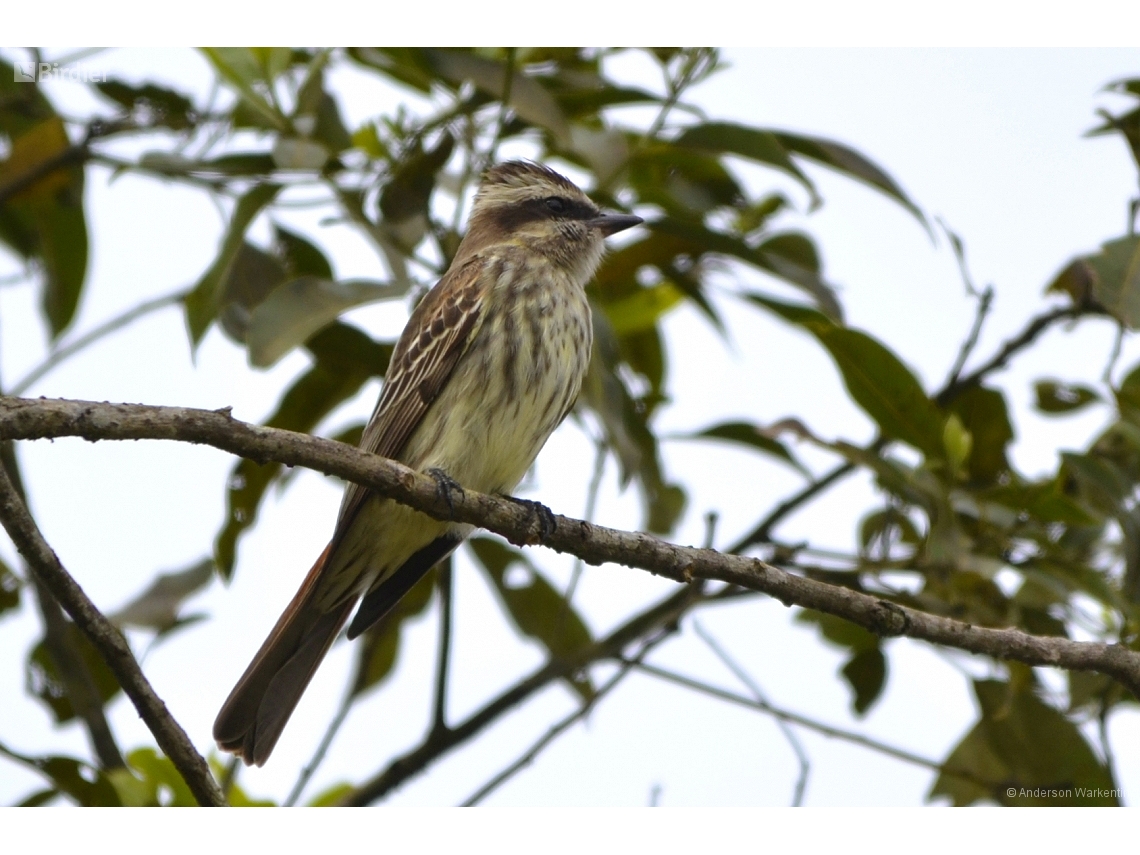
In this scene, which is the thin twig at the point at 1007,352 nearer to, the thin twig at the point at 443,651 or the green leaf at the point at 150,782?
Result: the thin twig at the point at 443,651

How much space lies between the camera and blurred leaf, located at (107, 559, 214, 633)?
4.02 m

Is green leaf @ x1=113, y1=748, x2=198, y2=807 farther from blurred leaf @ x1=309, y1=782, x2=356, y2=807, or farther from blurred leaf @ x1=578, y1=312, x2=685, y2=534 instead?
blurred leaf @ x1=578, y1=312, x2=685, y2=534

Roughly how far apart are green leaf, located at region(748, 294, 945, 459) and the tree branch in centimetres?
175

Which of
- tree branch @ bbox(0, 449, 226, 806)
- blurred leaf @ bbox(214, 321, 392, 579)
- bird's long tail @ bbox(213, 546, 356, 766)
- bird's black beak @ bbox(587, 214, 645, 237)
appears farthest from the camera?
bird's black beak @ bbox(587, 214, 645, 237)

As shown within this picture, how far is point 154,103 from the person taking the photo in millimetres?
4203

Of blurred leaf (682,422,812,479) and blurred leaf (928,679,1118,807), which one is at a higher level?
blurred leaf (682,422,812,479)

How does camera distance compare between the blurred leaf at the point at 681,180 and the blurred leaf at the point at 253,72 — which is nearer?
the blurred leaf at the point at 253,72

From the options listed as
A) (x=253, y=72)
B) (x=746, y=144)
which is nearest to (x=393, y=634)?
(x=253, y=72)

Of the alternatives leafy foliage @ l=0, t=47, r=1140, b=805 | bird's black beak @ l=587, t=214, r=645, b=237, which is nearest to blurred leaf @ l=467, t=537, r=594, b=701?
leafy foliage @ l=0, t=47, r=1140, b=805

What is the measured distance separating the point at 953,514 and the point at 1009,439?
532 mm

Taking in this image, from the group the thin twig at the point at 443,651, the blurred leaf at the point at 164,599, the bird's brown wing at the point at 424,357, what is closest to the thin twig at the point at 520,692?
the thin twig at the point at 443,651

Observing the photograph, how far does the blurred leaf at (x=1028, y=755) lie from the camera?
12.0 ft

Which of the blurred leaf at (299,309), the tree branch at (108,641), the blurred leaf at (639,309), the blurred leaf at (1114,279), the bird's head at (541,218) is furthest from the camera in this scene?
the blurred leaf at (639,309)

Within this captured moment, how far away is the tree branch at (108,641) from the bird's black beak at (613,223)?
6.98ft
